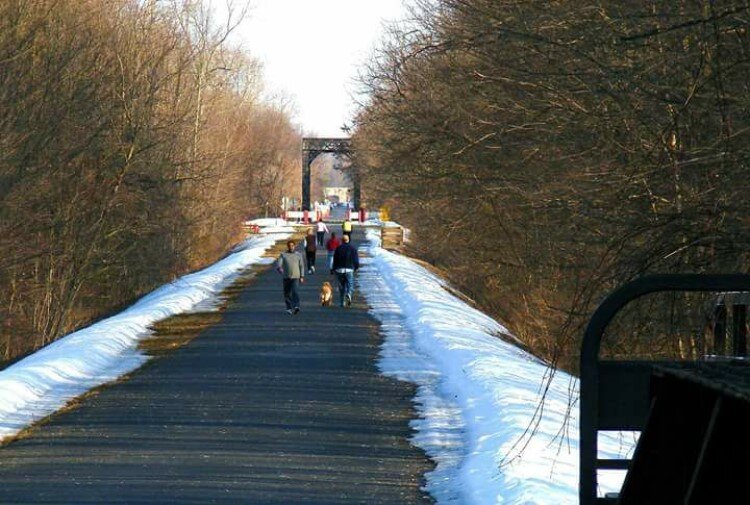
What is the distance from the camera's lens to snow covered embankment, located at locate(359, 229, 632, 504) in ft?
31.7

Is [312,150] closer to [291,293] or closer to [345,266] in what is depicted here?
[345,266]

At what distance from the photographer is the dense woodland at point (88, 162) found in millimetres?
30031

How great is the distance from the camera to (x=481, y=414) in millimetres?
13477

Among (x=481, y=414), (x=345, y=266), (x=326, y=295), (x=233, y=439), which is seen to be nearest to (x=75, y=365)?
(x=233, y=439)

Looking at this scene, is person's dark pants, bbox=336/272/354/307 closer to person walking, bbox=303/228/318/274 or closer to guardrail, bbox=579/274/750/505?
person walking, bbox=303/228/318/274

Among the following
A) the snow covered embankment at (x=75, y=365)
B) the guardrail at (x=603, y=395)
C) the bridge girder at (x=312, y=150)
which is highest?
the bridge girder at (x=312, y=150)

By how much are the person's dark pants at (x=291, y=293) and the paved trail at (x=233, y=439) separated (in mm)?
7224

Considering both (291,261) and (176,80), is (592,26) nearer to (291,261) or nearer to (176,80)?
(291,261)

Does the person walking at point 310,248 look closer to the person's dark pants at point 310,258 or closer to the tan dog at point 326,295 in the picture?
the person's dark pants at point 310,258

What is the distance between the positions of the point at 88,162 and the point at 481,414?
26.1 meters

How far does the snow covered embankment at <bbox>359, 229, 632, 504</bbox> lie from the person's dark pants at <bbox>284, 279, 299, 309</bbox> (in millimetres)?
2093

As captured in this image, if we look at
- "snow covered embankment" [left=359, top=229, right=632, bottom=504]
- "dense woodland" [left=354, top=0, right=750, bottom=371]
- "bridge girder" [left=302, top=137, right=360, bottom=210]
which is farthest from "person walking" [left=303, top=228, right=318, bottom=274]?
"bridge girder" [left=302, top=137, right=360, bottom=210]

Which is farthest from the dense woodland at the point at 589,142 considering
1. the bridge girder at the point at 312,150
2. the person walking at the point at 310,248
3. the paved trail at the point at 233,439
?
the bridge girder at the point at 312,150

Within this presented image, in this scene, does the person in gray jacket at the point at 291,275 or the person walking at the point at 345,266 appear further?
the person walking at the point at 345,266
